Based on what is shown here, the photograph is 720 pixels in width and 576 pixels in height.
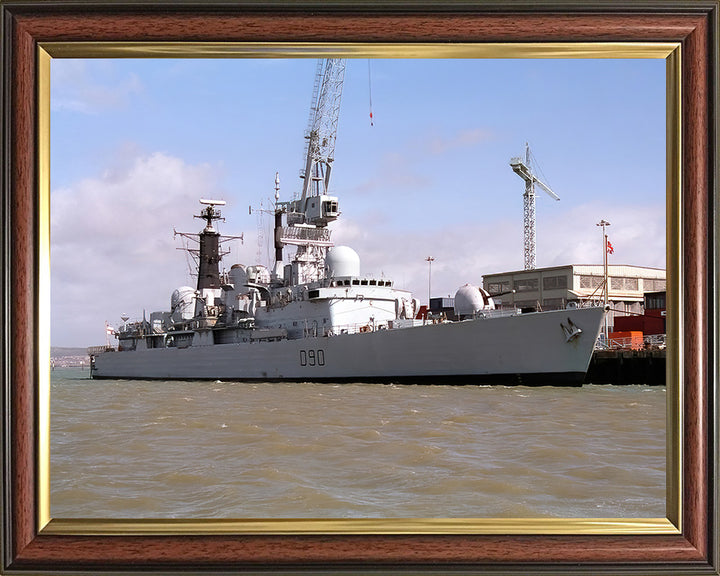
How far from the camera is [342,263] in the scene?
1297 inches

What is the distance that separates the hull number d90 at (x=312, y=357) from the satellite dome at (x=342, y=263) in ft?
14.3

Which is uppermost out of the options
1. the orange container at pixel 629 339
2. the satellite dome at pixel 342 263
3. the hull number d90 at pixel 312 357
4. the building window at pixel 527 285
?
the satellite dome at pixel 342 263

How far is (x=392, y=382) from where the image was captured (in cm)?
2617

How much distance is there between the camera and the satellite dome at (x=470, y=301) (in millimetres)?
26078

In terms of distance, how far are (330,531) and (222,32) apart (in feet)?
7.41

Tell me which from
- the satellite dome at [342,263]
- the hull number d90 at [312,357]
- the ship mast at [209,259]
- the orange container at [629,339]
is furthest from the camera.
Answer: the ship mast at [209,259]

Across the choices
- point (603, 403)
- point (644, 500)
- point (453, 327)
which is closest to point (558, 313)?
point (453, 327)

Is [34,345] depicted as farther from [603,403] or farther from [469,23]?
[603,403]

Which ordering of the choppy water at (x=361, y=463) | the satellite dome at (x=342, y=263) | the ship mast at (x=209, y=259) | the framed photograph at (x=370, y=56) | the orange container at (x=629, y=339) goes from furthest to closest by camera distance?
the ship mast at (x=209, y=259), the satellite dome at (x=342, y=263), the orange container at (x=629, y=339), the choppy water at (x=361, y=463), the framed photograph at (x=370, y=56)

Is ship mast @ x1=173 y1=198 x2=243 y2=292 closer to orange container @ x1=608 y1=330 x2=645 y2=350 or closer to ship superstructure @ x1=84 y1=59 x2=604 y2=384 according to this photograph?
ship superstructure @ x1=84 y1=59 x2=604 y2=384

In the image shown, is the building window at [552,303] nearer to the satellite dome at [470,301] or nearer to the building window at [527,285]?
the building window at [527,285]

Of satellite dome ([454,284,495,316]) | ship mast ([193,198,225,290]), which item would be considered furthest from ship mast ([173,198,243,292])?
satellite dome ([454,284,495,316])

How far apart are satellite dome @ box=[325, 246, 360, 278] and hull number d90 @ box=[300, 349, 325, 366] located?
171 inches

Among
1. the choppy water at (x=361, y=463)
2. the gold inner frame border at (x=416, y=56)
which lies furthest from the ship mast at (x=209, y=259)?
the gold inner frame border at (x=416, y=56)
